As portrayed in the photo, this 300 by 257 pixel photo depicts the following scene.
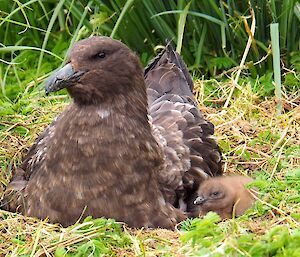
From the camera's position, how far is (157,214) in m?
4.62

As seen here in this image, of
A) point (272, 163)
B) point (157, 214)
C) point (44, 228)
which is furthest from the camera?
point (272, 163)

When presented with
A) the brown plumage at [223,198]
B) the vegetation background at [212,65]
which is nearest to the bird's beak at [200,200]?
the brown plumage at [223,198]

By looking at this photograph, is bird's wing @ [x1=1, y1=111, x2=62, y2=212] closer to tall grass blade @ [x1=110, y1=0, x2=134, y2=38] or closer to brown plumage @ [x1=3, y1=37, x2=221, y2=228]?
brown plumage @ [x1=3, y1=37, x2=221, y2=228]

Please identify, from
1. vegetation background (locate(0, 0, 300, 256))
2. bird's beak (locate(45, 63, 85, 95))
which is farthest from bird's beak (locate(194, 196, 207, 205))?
bird's beak (locate(45, 63, 85, 95))

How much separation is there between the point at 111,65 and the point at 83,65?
152mm

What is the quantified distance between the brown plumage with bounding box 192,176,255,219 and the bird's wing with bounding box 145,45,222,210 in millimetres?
142

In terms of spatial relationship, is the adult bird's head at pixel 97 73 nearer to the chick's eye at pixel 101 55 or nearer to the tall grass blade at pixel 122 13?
the chick's eye at pixel 101 55

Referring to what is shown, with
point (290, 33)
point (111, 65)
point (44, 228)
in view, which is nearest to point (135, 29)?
point (290, 33)

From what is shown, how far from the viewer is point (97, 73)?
451 cm

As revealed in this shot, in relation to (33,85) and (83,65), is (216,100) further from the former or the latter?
(83,65)

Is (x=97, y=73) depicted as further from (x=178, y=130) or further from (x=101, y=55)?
(x=178, y=130)

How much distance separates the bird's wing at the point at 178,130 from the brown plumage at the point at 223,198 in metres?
0.14

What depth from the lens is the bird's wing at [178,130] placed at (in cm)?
495

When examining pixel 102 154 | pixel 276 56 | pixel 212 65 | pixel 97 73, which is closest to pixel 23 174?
pixel 102 154
